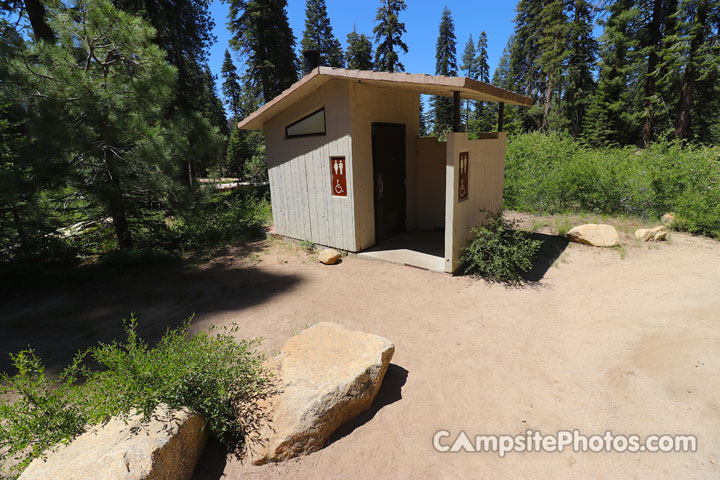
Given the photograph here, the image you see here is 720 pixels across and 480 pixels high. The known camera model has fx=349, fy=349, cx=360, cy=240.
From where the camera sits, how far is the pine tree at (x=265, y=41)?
49.4ft

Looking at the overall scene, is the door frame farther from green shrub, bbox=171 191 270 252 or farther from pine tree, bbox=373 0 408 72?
pine tree, bbox=373 0 408 72

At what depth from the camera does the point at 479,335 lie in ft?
13.0

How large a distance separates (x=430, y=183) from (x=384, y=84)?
2.58 meters

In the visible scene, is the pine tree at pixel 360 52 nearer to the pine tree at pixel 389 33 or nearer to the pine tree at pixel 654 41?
the pine tree at pixel 389 33

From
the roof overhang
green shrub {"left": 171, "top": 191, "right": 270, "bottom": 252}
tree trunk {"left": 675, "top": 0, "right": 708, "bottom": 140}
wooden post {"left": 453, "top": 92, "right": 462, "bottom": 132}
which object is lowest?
green shrub {"left": 171, "top": 191, "right": 270, "bottom": 252}

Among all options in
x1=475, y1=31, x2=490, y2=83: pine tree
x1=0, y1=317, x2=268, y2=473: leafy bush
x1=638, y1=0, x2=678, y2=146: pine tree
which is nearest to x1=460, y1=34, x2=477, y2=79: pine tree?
x1=475, y1=31, x2=490, y2=83: pine tree

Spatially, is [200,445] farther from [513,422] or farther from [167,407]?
[513,422]

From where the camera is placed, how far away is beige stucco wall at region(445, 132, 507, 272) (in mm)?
5195

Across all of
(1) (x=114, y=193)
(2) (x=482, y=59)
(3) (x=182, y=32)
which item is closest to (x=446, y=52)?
(2) (x=482, y=59)

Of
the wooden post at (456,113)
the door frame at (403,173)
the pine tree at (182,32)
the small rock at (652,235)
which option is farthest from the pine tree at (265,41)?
the small rock at (652,235)

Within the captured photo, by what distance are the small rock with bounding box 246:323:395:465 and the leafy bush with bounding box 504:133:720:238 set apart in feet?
27.2

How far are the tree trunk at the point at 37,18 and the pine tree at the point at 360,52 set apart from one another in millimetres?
23716

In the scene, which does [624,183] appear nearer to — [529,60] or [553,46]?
[553,46]

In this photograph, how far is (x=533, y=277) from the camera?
18.2ft
